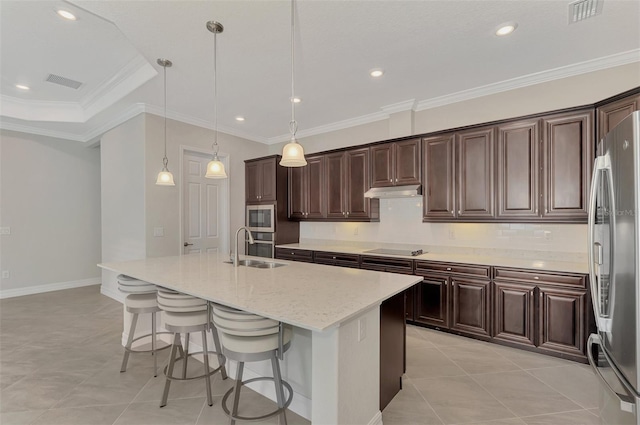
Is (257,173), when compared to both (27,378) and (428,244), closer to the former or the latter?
(428,244)

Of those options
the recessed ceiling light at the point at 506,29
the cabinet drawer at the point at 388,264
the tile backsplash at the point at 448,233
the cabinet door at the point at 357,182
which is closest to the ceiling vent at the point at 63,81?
the cabinet door at the point at 357,182

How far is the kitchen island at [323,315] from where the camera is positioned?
1464 millimetres

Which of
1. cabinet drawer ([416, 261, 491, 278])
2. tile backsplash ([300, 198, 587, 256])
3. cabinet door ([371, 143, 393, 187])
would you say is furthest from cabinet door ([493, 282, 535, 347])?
cabinet door ([371, 143, 393, 187])

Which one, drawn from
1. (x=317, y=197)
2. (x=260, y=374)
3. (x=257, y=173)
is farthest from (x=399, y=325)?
(x=257, y=173)

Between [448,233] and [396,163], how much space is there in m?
1.18

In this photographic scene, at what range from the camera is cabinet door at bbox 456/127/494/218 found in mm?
3307

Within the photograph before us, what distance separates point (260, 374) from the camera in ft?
7.41

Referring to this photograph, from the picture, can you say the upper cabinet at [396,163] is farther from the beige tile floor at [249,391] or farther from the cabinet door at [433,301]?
the beige tile floor at [249,391]

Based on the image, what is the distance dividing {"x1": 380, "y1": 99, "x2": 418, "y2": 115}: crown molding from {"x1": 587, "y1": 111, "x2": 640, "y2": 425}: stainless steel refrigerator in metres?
2.76

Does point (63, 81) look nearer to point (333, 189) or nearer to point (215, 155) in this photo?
point (215, 155)

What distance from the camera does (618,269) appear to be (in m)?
A: 1.24

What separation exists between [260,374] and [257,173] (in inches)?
144

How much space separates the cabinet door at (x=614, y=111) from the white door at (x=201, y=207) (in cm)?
504

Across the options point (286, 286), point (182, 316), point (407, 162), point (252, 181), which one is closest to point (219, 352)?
point (182, 316)
